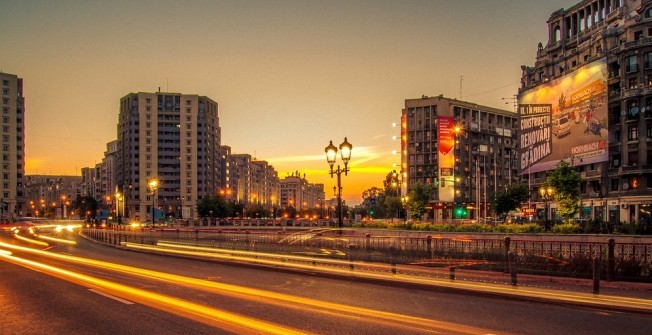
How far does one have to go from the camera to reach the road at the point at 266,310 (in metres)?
10.9

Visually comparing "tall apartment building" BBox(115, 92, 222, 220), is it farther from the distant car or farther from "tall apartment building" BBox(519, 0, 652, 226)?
the distant car

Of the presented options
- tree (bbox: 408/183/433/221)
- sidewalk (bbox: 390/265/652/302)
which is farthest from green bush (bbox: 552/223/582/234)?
tree (bbox: 408/183/433/221)

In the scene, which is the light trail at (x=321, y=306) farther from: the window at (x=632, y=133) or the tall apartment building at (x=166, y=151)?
the tall apartment building at (x=166, y=151)

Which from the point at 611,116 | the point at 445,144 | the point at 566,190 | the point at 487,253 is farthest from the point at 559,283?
the point at 445,144

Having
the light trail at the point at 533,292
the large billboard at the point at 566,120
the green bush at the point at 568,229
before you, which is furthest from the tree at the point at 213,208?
the light trail at the point at 533,292

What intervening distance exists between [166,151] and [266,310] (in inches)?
7111

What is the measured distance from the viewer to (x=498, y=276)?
20.0 metres

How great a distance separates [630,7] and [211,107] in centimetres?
14706

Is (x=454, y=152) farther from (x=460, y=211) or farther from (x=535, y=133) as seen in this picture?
(x=535, y=133)

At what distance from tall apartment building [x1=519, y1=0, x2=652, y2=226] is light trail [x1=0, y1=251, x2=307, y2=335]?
61.5m

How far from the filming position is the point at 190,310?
1270cm

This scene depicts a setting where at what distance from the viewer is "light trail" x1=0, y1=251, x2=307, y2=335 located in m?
10.6

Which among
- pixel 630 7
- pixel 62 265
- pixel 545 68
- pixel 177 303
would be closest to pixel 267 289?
pixel 177 303

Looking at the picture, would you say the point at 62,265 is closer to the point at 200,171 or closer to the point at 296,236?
the point at 296,236
